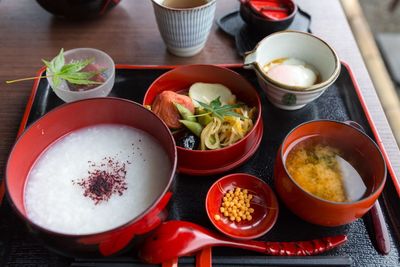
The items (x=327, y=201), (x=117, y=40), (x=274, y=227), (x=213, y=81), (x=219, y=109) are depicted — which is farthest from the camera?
(x=117, y=40)

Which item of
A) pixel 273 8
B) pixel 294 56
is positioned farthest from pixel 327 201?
pixel 273 8

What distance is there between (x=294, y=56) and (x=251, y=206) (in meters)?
0.61

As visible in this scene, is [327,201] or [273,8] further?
[273,8]

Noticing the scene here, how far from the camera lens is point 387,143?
3.91 ft

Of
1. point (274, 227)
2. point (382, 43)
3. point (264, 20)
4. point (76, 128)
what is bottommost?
point (382, 43)

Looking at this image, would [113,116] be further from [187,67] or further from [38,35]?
[38,35]

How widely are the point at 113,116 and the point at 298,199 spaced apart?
1.78 ft

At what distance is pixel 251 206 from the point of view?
1.00m

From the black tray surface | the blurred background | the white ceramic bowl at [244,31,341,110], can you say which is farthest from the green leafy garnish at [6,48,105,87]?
the blurred background

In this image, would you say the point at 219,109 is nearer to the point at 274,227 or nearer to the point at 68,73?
the point at 274,227

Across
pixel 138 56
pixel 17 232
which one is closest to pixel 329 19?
pixel 138 56

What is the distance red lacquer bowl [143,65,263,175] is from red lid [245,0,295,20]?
0.34m

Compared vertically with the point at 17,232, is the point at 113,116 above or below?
above

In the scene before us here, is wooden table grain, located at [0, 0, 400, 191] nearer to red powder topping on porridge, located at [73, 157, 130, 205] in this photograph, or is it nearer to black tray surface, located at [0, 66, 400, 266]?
black tray surface, located at [0, 66, 400, 266]
